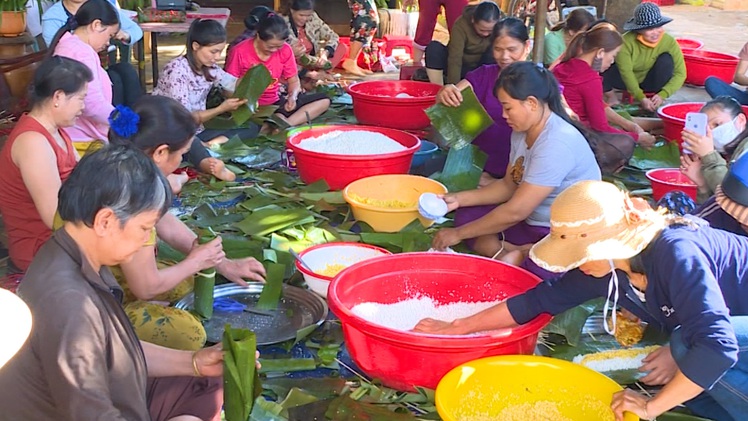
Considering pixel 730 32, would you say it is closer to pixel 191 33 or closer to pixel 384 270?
pixel 191 33

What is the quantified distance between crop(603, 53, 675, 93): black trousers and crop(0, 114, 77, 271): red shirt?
447 cm

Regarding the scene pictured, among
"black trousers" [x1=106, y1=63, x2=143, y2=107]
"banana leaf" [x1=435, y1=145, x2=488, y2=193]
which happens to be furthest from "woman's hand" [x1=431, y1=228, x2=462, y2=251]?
"black trousers" [x1=106, y1=63, x2=143, y2=107]

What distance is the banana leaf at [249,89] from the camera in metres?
4.64

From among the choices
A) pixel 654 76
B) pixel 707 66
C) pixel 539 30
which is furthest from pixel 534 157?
pixel 707 66

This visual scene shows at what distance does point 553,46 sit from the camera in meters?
6.08

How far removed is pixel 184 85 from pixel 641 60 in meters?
3.45

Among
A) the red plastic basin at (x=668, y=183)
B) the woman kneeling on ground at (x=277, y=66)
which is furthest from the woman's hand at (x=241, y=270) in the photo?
the woman kneeling on ground at (x=277, y=66)

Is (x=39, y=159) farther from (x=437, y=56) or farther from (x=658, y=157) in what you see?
(x=437, y=56)

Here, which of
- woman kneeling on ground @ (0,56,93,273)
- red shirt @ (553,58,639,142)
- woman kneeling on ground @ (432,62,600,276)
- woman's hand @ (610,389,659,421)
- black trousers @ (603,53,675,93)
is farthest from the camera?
black trousers @ (603,53,675,93)

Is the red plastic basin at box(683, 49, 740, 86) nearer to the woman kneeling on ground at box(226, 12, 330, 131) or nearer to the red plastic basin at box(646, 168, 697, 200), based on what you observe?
the red plastic basin at box(646, 168, 697, 200)

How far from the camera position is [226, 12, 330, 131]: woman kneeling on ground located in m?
4.89

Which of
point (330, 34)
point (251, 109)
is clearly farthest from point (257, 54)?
point (330, 34)

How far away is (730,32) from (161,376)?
11.3 meters

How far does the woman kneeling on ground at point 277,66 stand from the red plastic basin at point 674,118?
7.52 ft
